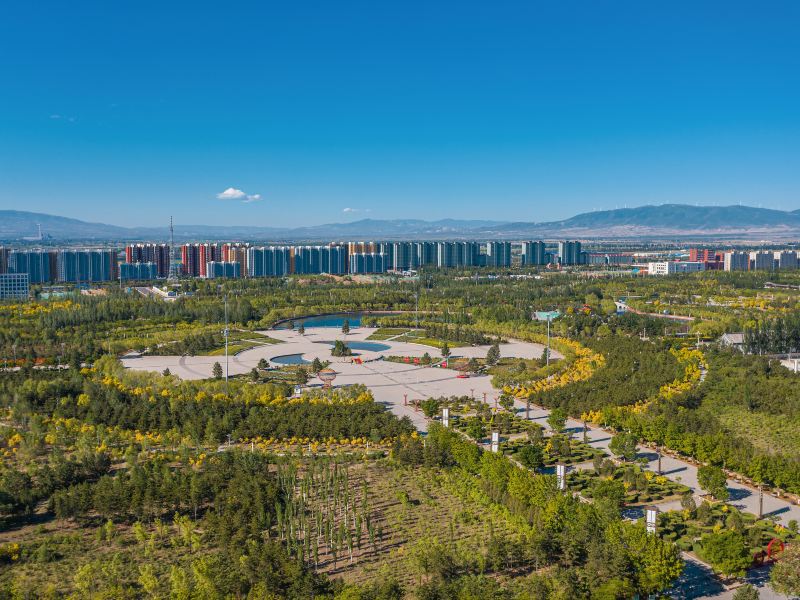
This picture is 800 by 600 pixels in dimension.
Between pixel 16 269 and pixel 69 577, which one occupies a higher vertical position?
pixel 16 269

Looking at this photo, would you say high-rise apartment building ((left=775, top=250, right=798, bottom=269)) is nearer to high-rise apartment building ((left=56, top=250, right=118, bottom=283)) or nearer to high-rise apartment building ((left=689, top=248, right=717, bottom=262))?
high-rise apartment building ((left=689, top=248, right=717, bottom=262))

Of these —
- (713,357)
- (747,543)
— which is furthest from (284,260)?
(747,543)

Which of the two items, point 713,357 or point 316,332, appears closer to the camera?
point 713,357

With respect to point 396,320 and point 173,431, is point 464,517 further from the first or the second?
point 396,320

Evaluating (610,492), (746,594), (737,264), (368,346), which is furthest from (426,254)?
(746,594)

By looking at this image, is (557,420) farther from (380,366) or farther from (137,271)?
(137,271)

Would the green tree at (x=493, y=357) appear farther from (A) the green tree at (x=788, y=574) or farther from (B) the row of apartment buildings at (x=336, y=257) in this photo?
(B) the row of apartment buildings at (x=336, y=257)
